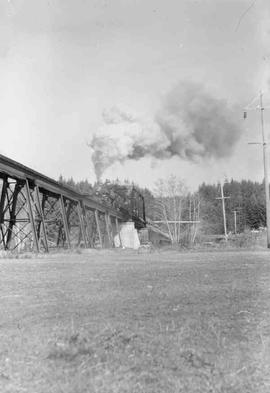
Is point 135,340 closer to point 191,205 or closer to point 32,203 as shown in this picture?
point 32,203

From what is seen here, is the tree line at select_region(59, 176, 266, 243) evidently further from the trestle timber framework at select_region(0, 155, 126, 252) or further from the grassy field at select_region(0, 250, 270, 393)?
the grassy field at select_region(0, 250, 270, 393)

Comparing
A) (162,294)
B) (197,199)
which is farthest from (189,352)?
(197,199)

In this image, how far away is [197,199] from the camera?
71562 millimetres

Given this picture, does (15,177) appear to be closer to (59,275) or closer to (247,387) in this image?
(59,275)

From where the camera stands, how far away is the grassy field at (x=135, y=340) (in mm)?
3350

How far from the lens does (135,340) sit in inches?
165

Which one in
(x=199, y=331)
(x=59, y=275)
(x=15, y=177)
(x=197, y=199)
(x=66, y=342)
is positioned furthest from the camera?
(x=197, y=199)

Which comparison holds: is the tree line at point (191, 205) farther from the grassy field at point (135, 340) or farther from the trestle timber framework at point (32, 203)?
the grassy field at point (135, 340)

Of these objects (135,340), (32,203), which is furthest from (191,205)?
(135,340)

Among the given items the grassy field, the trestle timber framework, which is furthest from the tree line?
the grassy field

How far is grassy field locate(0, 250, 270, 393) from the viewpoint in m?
3.35

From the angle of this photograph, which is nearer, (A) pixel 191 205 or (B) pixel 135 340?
(B) pixel 135 340

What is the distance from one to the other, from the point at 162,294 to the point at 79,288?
1465mm

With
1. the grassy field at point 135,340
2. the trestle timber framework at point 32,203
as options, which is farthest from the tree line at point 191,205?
the grassy field at point 135,340
